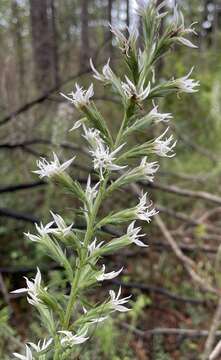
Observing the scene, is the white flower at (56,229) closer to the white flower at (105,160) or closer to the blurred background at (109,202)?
the white flower at (105,160)

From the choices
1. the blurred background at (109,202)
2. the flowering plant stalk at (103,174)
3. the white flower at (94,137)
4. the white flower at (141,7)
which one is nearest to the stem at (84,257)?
the flowering plant stalk at (103,174)

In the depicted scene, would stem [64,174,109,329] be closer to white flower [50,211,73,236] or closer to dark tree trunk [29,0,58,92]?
white flower [50,211,73,236]

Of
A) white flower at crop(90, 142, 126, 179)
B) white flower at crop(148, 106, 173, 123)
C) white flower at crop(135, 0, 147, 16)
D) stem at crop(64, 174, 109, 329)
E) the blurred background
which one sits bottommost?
the blurred background

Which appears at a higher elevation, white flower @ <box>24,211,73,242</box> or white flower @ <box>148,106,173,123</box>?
white flower @ <box>148,106,173,123</box>

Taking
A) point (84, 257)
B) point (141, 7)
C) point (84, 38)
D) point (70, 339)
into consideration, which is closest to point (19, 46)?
point (84, 38)

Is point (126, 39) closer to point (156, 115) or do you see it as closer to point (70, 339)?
point (156, 115)

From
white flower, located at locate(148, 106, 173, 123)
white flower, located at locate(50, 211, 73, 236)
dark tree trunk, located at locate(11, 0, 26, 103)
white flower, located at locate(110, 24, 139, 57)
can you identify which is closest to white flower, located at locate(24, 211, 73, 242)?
white flower, located at locate(50, 211, 73, 236)

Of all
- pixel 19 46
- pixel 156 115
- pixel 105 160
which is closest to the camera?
pixel 105 160
